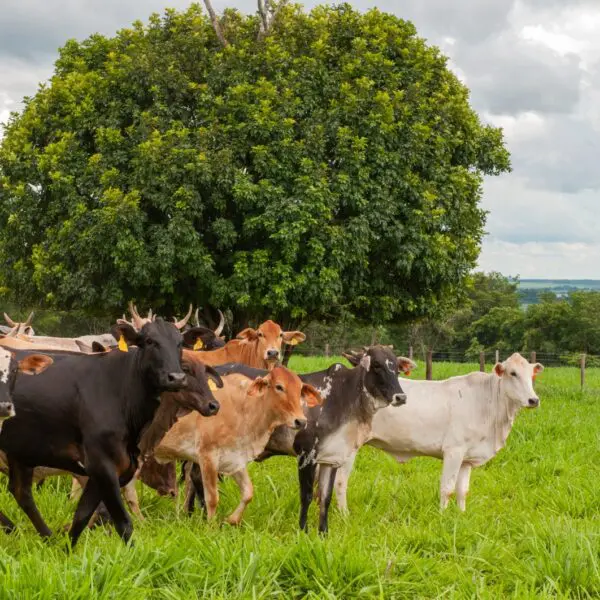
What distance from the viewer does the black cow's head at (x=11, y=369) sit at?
17.5ft

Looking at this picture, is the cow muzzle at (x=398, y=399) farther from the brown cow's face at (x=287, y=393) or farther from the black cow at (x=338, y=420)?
the brown cow's face at (x=287, y=393)

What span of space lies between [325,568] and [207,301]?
13149 mm

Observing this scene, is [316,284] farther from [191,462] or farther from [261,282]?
[191,462]

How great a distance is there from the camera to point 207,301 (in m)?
18.0

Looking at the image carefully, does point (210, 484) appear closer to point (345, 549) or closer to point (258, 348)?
point (345, 549)

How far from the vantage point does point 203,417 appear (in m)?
7.12

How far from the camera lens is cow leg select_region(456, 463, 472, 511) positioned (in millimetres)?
8164

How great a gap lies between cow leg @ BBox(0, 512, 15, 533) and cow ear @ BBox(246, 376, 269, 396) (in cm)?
217

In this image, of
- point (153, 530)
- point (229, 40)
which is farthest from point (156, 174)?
point (153, 530)

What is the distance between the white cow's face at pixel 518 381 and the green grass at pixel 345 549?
3.21 ft

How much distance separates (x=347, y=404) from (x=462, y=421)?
1.60m

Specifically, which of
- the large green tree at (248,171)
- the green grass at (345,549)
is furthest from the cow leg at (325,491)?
the large green tree at (248,171)

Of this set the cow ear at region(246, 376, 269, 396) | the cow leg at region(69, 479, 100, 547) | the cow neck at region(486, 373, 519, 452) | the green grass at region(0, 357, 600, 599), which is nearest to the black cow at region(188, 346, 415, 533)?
the green grass at region(0, 357, 600, 599)

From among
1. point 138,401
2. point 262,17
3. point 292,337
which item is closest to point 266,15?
point 262,17
